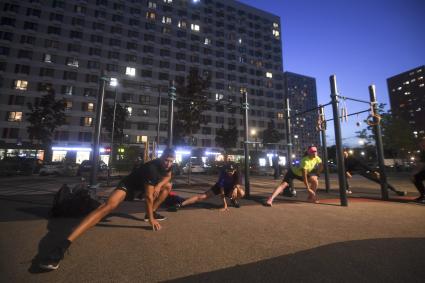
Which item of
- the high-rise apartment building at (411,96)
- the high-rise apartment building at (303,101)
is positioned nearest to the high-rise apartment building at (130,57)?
the high-rise apartment building at (411,96)

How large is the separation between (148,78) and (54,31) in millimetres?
19650

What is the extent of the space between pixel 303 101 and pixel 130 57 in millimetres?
145685

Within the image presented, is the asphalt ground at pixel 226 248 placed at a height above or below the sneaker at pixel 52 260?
below

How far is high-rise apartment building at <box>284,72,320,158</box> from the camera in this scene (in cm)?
16088

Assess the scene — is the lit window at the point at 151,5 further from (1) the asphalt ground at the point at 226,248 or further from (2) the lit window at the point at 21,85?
(1) the asphalt ground at the point at 226,248

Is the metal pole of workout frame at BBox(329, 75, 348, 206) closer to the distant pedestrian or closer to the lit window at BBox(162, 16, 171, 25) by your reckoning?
the distant pedestrian

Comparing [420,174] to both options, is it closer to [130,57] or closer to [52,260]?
[52,260]

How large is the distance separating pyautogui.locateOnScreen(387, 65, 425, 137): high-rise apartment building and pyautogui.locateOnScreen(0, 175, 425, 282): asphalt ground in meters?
143

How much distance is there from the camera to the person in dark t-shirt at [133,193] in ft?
8.71

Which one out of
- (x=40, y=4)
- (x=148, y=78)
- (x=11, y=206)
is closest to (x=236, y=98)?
(x=148, y=78)

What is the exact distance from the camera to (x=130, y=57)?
49.8m

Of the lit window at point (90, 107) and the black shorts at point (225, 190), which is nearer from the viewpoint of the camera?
the black shorts at point (225, 190)

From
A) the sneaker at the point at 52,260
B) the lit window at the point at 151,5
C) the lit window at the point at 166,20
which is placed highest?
the lit window at the point at 151,5

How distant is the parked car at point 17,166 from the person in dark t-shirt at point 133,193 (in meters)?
24.0
